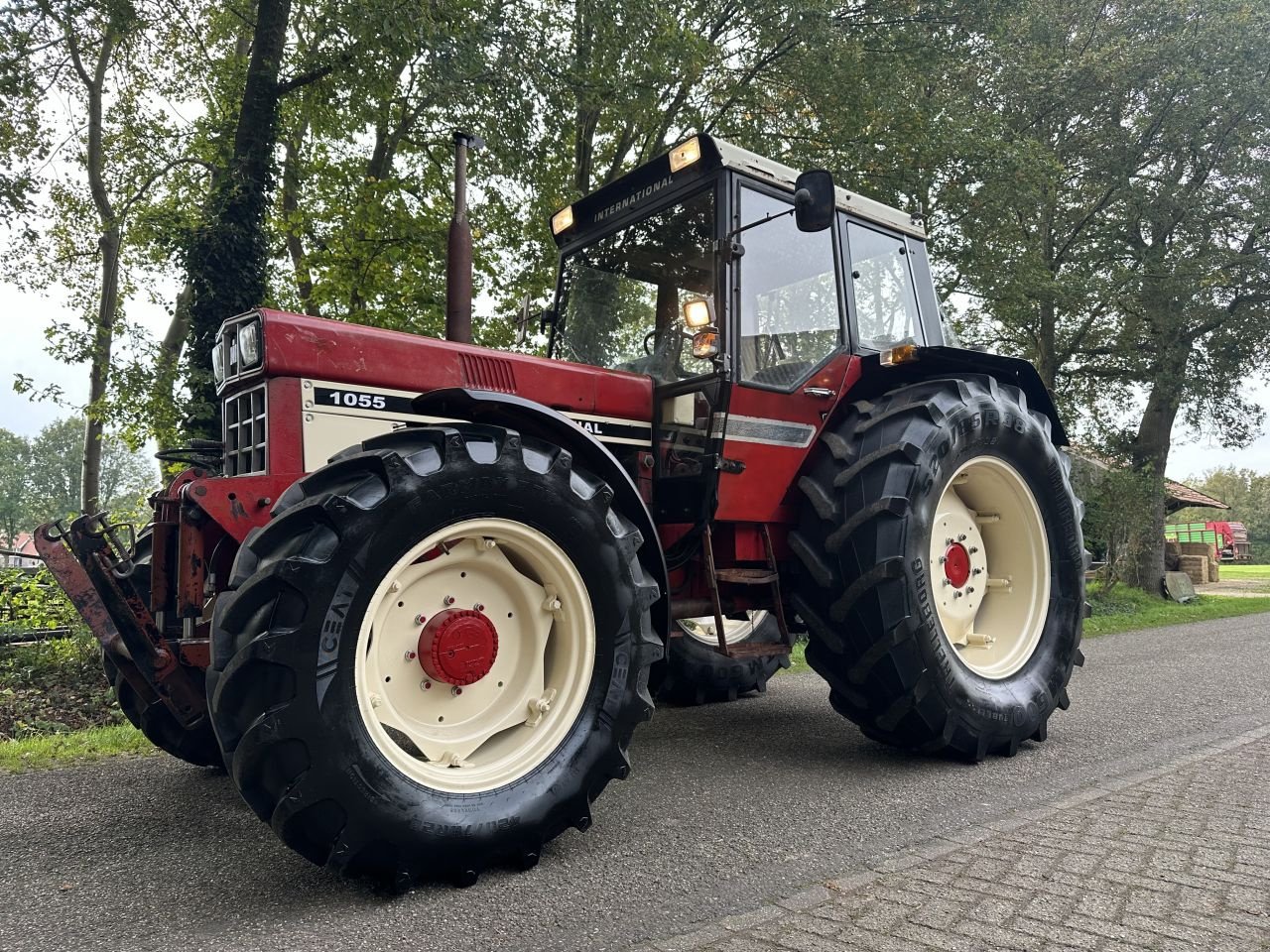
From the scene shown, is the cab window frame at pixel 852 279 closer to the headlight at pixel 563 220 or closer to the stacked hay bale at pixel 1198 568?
the headlight at pixel 563 220

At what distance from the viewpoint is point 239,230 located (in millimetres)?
9922

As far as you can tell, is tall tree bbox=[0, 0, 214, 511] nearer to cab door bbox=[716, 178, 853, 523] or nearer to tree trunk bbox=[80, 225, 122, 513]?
tree trunk bbox=[80, 225, 122, 513]

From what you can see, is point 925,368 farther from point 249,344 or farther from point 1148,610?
point 1148,610

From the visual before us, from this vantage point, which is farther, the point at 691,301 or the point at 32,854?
the point at 691,301

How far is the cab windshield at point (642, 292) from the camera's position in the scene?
167 inches

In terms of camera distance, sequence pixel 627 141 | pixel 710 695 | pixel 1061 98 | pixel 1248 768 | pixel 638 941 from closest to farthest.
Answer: pixel 638 941 < pixel 1248 768 < pixel 710 695 < pixel 627 141 < pixel 1061 98

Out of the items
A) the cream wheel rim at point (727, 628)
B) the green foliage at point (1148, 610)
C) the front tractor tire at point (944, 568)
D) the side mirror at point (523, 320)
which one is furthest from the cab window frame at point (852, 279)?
the green foliage at point (1148, 610)

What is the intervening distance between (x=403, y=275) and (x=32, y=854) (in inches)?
368

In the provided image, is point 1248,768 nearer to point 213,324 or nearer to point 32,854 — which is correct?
point 32,854

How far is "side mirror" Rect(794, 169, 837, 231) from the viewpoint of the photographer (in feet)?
11.9

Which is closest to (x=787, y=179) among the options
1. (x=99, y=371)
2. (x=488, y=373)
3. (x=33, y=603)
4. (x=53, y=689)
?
(x=488, y=373)

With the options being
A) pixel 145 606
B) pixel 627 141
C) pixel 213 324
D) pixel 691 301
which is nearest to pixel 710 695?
pixel 691 301

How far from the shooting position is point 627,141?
12.7m

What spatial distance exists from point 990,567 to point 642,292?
2.44 meters
